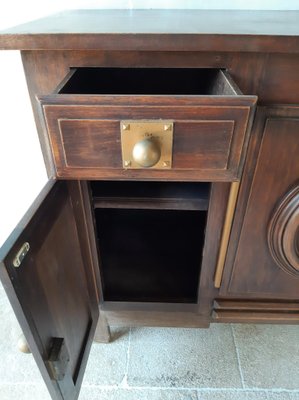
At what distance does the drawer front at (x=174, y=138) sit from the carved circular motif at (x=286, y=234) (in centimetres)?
18

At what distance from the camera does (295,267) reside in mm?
632

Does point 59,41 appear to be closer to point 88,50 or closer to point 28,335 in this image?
point 88,50

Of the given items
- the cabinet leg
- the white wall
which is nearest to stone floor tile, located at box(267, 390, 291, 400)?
the cabinet leg

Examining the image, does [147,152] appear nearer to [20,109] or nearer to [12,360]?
[20,109]

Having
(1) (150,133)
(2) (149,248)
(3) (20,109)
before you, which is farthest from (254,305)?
(3) (20,109)

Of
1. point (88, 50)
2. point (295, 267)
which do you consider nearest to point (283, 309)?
point (295, 267)

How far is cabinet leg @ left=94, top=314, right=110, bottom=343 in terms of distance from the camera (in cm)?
81

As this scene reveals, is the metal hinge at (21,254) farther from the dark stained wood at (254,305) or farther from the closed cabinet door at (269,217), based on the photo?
the dark stained wood at (254,305)

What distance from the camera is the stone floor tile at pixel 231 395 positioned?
0.75 metres

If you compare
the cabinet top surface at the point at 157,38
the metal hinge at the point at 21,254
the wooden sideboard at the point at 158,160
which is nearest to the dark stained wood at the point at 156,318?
the wooden sideboard at the point at 158,160

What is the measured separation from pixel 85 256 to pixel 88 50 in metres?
0.41

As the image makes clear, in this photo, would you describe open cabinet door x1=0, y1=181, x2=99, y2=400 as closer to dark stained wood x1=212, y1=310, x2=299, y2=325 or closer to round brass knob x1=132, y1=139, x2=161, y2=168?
round brass knob x1=132, y1=139, x2=161, y2=168

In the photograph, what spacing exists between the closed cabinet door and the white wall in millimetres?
391

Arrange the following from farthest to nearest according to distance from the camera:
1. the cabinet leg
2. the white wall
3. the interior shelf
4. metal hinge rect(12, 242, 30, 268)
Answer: the cabinet leg
the white wall
the interior shelf
metal hinge rect(12, 242, 30, 268)
